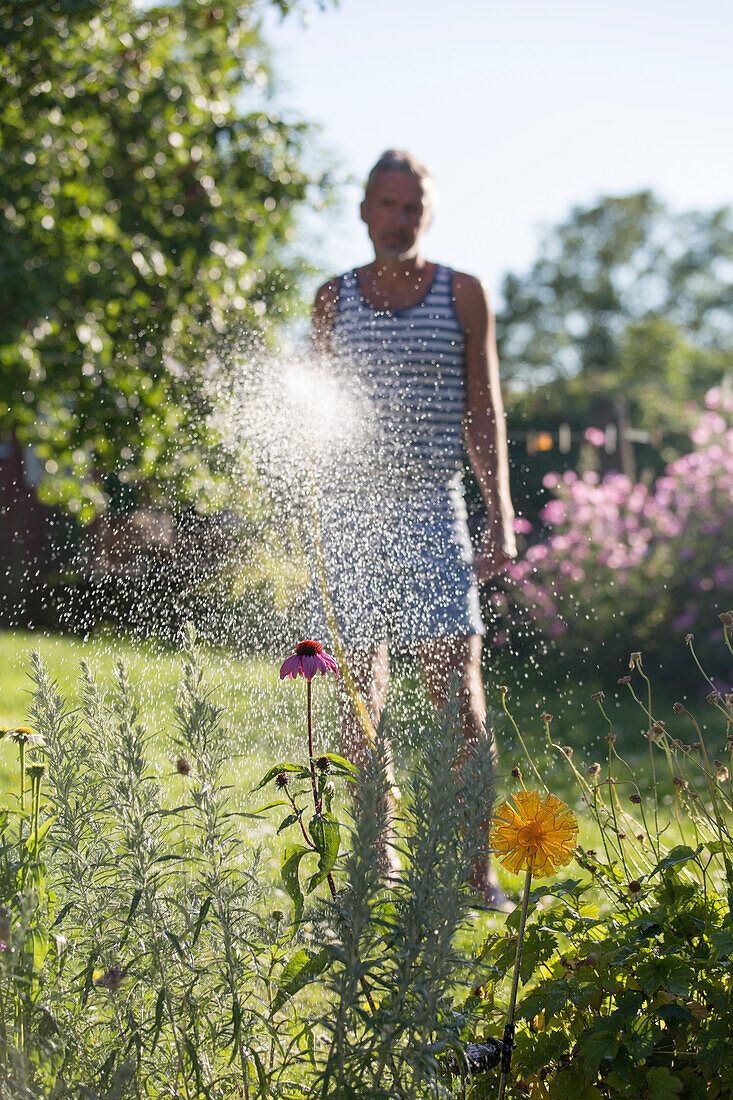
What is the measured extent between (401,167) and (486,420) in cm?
72

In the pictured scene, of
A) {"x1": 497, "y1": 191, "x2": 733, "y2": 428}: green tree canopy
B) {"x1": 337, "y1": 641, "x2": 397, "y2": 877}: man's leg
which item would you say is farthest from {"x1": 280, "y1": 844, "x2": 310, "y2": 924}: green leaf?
{"x1": 497, "y1": 191, "x2": 733, "y2": 428}: green tree canopy

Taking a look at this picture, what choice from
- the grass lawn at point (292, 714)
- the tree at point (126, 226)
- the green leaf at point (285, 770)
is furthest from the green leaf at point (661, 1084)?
the tree at point (126, 226)

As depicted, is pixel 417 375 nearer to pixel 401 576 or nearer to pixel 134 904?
pixel 401 576

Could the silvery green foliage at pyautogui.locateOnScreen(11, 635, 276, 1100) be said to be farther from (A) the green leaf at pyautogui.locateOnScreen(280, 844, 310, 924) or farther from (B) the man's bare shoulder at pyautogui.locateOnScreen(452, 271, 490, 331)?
(B) the man's bare shoulder at pyautogui.locateOnScreen(452, 271, 490, 331)

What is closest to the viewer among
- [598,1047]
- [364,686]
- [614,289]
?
[598,1047]

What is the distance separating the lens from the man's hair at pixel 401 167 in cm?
271

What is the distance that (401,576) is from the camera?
2.79 metres

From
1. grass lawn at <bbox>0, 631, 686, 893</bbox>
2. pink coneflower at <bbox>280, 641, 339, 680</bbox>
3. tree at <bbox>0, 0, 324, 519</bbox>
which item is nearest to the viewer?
pink coneflower at <bbox>280, 641, 339, 680</bbox>

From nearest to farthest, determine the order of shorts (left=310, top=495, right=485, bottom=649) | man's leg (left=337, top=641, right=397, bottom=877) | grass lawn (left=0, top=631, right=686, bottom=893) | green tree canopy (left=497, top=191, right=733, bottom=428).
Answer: man's leg (left=337, top=641, right=397, bottom=877)
shorts (left=310, top=495, right=485, bottom=649)
grass lawn (left=0, top=631, right=686, bottom=893)
green tree canopy (left=497, top=191, right=733, bottom=428)

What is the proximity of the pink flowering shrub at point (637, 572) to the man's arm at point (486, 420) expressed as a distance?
3142 millimetres

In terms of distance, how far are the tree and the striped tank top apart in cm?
213

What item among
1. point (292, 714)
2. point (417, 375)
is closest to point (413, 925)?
point (417, 375)

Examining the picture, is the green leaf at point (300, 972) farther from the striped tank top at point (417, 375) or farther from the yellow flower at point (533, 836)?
the striped tank top at point (417, 375)

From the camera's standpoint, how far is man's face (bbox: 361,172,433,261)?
8.86ft
